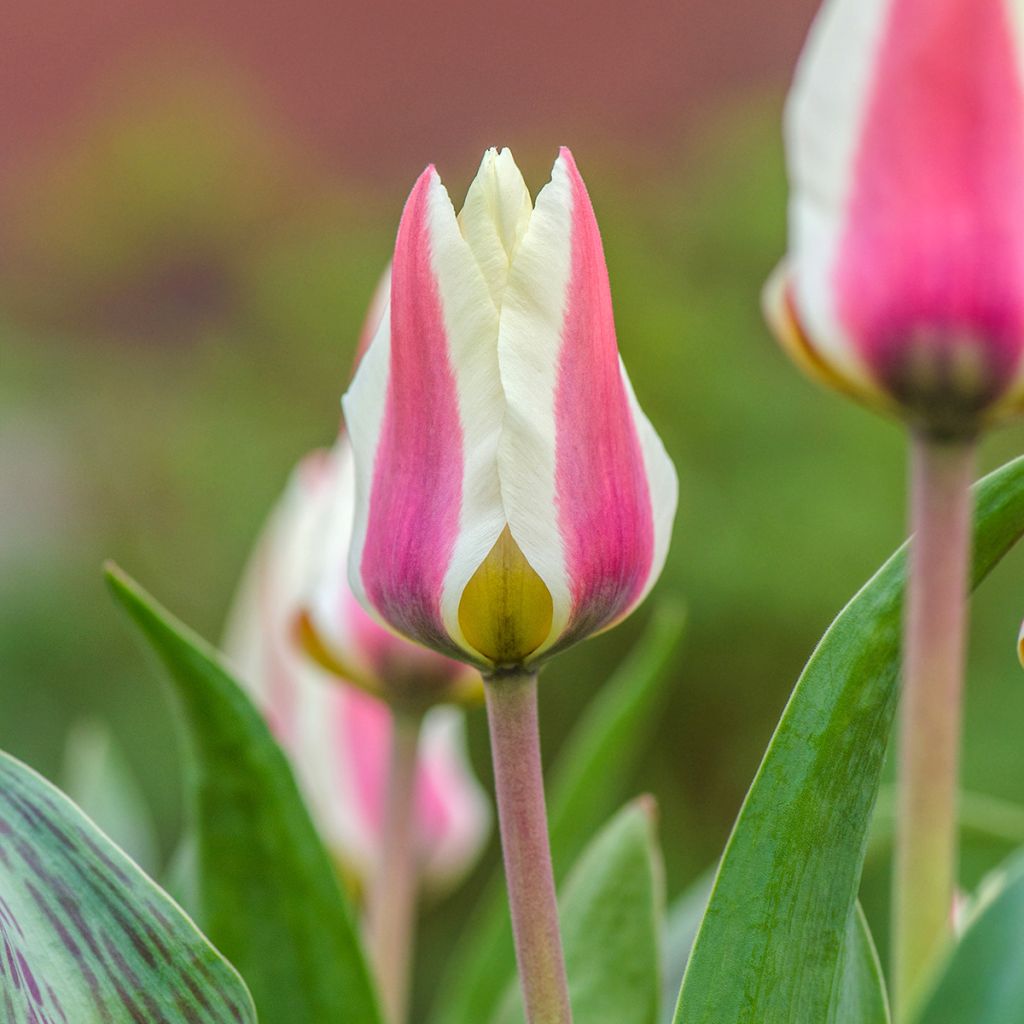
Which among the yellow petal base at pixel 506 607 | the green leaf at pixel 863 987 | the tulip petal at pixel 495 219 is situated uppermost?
the tulip petal at pixel 495 219

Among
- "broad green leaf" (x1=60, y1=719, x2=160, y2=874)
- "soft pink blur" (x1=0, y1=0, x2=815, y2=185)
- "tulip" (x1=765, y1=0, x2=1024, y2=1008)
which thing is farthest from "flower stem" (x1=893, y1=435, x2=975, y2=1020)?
"soft pink blur" (x1=0, y1=0, x2=815, y2=185)

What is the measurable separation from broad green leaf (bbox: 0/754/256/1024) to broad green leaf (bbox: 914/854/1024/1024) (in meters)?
0.12

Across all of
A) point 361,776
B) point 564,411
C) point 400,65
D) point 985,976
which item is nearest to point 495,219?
point 564,411

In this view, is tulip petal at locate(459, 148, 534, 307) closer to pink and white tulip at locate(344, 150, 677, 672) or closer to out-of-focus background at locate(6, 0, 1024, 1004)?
pink and white tulip at locate(344, 150, 677, 672)

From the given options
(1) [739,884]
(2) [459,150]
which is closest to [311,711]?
(1) [739,884]

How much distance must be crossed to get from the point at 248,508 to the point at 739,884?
1.46m

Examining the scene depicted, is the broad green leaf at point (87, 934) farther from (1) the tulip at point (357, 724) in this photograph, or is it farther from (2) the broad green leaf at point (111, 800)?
(2) the broad green leaf at point (111, 800)

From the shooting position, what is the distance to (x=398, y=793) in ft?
1.24

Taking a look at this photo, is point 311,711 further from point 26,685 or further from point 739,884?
point 26,685

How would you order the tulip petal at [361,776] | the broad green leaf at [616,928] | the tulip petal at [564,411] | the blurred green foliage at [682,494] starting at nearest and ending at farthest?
the tulip petal at [564,411] < the broad green leaf at [616,928] < the tulip petal at [361,776] < the blurred green foliage at [682,494]

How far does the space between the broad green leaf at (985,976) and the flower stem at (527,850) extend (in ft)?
0.22

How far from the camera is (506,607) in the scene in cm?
24

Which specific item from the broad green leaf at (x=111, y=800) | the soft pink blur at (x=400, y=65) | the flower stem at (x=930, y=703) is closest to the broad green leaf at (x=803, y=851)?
the flower stem at (x=930, y=703)

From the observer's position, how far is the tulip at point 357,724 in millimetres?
376
